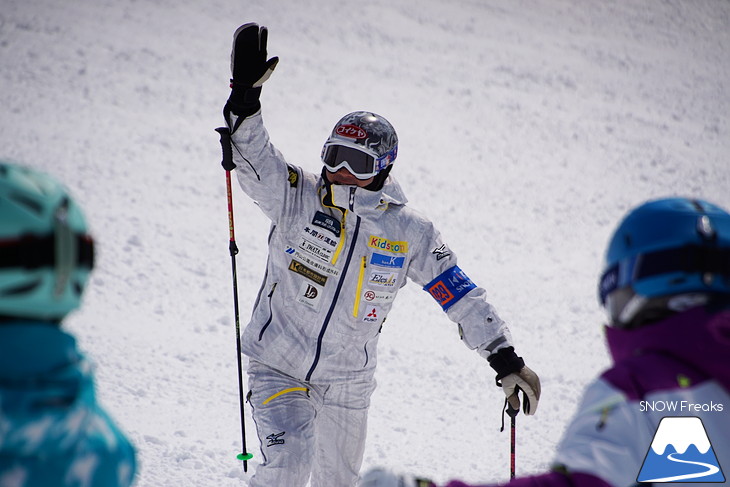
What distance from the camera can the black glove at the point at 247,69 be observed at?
13.7 feet

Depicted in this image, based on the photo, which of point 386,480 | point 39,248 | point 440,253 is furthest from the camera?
point 440,253

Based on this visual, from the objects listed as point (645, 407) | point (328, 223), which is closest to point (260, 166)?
point (328, 223)

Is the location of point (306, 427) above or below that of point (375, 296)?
below

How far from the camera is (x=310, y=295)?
14.1ft

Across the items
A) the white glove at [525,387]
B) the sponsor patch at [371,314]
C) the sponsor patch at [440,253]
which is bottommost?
the white glove at [525,387]

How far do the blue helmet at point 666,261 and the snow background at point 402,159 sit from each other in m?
4.22

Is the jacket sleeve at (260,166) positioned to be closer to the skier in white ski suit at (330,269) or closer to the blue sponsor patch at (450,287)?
the skier in white ski suit at (330,269)

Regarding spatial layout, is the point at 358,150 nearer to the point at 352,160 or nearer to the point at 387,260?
the point at 352,160

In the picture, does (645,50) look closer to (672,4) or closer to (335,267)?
(672,4)

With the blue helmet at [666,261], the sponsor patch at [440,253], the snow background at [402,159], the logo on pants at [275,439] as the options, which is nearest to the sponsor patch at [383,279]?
the sponsor patch at [440,253]

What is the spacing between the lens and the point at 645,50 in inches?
808

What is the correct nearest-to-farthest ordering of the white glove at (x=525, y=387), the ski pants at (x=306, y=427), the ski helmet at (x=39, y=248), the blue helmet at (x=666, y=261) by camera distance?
the ski helmet at (x=39, y=248) < the blue helmet at (x=666, y=261) < the ski pants at (x=306, y=427) < the white glove at (x=525, y=387)

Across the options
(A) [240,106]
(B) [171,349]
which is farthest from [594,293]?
(A) [240,106]

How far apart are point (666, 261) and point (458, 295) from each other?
8.29ft
